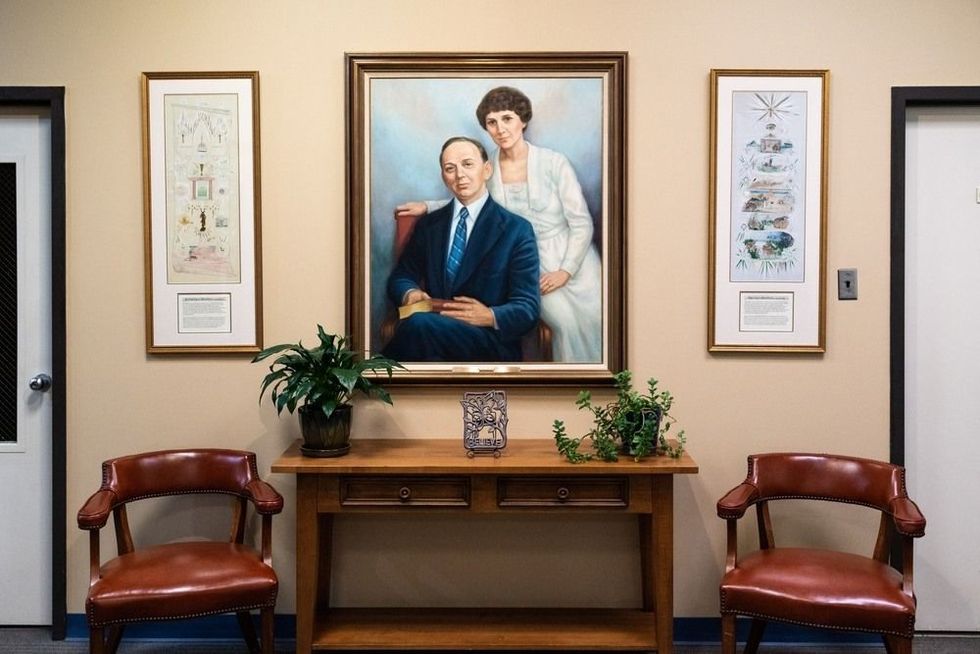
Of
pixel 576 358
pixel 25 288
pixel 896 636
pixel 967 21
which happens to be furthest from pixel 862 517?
pixel 25 288

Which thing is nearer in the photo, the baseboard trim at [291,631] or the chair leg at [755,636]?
the chair leg at [755,636]

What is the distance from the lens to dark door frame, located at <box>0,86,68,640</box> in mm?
2709

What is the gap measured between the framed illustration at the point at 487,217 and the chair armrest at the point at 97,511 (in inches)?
39.1

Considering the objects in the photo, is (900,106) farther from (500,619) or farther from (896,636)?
(500,619)

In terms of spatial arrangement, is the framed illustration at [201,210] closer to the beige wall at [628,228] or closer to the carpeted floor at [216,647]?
the beige wall at [628,228]

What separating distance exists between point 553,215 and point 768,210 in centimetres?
81

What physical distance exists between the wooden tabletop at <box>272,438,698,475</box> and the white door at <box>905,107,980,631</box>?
1108mm

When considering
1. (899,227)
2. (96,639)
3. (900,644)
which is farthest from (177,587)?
(899,227)

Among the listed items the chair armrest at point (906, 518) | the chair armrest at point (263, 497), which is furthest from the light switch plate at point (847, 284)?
the chair armrest at point (263, 497)

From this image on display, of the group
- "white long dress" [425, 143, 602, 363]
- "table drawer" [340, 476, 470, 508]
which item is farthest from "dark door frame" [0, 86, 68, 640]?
"white long dress" [425, 143, 602, 363]

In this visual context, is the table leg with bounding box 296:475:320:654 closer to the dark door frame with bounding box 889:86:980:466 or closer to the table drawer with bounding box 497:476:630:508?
the table drawer with bounding box 497:476:630:508

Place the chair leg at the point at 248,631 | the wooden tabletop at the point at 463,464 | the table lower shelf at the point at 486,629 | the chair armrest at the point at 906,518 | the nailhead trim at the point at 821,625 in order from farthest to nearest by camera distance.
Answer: the chair leg at the point at 248,631, the table lower shelf at the point at 486,629, the wooden tabletop at the point at 463,464, the chair armrest at the point at 906,518, the nailhead trim at the point at 821,625

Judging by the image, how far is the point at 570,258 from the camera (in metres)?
2.72

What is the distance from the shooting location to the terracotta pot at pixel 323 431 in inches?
95.2
